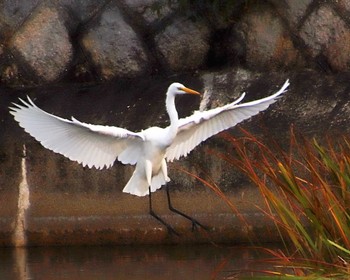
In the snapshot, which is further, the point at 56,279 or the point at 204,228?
the point at 204,228

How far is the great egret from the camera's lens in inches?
485

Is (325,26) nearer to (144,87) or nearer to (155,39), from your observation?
(155,39)

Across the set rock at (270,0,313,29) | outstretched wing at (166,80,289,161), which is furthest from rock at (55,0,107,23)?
outstretched wing at (166,80,289,161)

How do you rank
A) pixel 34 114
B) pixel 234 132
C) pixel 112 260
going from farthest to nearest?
pixel 234 132
pixel 112 260
pixel 34 114

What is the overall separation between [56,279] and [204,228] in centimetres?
219

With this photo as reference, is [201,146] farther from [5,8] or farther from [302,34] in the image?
[5,8]

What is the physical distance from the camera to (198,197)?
47.6ft

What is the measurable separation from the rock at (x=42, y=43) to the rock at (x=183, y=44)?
1187 mm

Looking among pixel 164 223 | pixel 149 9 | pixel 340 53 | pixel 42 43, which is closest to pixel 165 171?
pixel 164 223

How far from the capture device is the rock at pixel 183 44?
51.6 feet

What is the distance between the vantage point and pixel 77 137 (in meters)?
Answer: 12.7

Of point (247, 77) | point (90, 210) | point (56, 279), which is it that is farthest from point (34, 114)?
point (247, 77)

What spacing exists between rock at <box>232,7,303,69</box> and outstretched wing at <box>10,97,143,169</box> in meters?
2.60

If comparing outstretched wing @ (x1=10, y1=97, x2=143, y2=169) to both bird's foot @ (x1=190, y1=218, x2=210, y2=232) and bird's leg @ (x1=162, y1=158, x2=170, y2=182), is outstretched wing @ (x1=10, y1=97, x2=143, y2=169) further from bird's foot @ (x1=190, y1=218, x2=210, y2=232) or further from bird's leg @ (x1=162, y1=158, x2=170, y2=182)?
bird's foot @ (x1=190, y1=218, x2=210, y2=232)
